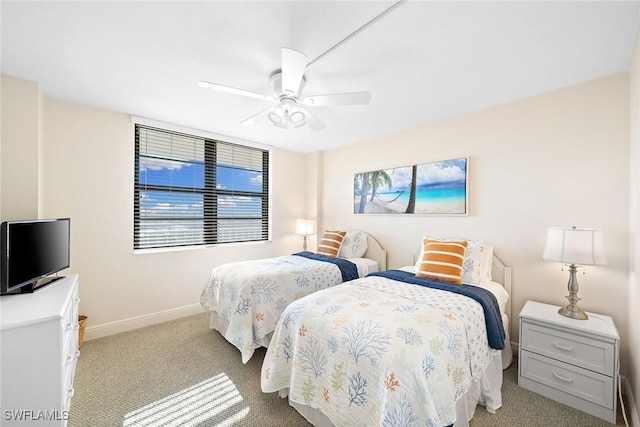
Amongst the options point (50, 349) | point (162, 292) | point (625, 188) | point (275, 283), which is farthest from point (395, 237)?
point (50, 349)

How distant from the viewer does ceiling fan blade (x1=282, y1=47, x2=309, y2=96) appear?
1.50 m

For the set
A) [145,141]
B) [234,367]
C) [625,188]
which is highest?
[145,141]

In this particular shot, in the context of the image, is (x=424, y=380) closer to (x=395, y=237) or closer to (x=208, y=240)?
(x=395, y=237)

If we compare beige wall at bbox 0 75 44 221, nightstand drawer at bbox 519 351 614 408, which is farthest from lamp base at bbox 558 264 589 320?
beige wall at bbox 0 75 44 221

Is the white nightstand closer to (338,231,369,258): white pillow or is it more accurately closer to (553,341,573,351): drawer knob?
(553,341,573,351): drawer knob

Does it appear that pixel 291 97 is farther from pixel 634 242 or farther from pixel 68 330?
pixel 634 242

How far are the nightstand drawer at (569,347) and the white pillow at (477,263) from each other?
1.53 ft

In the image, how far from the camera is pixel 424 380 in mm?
1192

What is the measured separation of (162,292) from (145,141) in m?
1.85

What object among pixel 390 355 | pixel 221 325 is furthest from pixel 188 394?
pixel 390 355

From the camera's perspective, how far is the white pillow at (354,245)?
3.68 meters

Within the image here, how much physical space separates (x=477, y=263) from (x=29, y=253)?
3525 millimetres

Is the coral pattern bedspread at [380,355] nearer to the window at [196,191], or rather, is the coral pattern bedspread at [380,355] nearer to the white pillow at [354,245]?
the white pillow at [354,245]

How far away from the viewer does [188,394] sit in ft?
6.32
